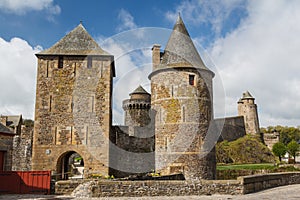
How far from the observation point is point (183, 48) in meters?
18.2

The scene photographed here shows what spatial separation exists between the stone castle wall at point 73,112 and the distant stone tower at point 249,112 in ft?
126

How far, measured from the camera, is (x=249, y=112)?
5072 cm

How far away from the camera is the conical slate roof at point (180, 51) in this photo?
1756cm

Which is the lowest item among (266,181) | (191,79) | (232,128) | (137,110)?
(266,181)

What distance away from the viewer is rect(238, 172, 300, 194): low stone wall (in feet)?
39.1

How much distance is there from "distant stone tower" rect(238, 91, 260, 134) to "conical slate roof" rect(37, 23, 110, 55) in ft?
127

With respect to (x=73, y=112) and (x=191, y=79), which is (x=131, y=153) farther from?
(x=191, y=79)

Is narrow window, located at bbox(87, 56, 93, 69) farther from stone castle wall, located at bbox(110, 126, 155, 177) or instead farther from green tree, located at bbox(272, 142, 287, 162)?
green tree, located at bbox(272, 142, 287, 162)

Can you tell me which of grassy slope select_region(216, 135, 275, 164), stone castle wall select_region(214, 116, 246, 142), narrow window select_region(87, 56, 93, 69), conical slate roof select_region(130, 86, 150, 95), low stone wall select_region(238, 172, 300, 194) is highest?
conical slate roof select_region(130, 86, 150, 95)

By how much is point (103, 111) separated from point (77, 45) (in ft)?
13.6

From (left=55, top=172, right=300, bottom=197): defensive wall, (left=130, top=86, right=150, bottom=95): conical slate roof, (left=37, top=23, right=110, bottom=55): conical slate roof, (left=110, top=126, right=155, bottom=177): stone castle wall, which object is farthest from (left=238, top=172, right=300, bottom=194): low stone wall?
(left=130, top=86, right=150, bottom=95): conical slate roof

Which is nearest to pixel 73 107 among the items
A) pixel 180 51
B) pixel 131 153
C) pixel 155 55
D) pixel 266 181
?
pixel 131 153

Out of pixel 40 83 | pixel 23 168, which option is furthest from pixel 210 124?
pixel 23 168

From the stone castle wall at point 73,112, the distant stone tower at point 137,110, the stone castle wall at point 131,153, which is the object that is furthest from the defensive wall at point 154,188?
the distant stone tower at point 137,110
